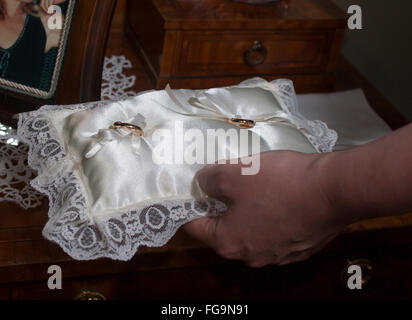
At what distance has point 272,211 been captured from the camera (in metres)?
0.63

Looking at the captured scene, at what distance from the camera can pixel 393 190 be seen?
569 mm

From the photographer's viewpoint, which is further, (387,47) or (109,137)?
(387,47)

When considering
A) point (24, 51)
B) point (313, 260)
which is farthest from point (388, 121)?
point (24, 51)

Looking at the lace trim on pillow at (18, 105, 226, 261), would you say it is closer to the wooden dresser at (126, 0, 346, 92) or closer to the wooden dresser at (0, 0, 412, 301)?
the wooden dresser at (0, 0, 412, 301)

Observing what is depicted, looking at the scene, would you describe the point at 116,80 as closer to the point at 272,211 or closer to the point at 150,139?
the point at 150,139

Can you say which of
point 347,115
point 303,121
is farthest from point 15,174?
point 347,115

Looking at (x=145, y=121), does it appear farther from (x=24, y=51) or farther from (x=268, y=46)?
(x=268, y=46)

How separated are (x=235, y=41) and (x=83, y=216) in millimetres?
550

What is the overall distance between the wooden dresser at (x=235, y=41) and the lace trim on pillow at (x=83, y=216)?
15.0 inches

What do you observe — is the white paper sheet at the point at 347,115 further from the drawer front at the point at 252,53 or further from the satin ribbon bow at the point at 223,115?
the satin ribbon bow at the point at 223,115

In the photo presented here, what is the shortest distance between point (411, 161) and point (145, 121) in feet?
1.09

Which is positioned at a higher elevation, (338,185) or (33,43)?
(33,43)

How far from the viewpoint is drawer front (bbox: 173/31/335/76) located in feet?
3.40

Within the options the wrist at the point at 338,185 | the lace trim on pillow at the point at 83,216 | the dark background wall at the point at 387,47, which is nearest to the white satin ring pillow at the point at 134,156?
the lace trim on pillow at the point at 83,216
